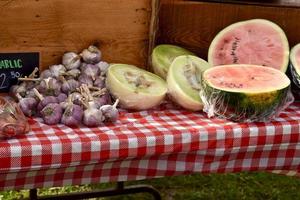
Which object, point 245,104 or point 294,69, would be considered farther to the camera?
point 294,69

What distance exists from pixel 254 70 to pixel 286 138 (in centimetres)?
37

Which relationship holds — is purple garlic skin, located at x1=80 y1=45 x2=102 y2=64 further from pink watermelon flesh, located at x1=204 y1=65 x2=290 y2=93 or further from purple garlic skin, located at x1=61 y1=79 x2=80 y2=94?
pink watermelon flesh, located at x1=204 y1=65 x2=290 y2=93

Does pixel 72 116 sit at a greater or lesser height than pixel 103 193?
greater

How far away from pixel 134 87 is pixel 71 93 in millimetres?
271

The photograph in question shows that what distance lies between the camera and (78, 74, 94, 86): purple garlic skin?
2.27 meters

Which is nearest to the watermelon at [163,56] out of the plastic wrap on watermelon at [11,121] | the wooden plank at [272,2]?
the wooden plank at [272,2]

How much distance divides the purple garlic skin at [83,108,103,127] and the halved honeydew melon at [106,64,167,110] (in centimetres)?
23

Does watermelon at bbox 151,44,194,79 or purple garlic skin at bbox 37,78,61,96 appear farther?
watermelon at bbox 151,44,194,79

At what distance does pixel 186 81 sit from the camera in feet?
7.71

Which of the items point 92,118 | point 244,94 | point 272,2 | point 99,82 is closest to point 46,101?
point 92,118

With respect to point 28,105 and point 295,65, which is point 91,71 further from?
point 295,65

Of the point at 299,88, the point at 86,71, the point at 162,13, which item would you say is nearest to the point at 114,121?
the point at 86,71

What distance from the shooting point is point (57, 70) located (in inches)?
90.9

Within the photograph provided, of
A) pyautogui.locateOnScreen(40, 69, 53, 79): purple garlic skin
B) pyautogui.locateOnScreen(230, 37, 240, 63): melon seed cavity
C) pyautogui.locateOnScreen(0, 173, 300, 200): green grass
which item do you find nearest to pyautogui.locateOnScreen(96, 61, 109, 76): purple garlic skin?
pyautogui.locateOnScreen(40, 69, 53, 79): purple garlic skin
